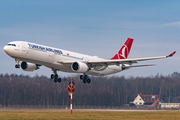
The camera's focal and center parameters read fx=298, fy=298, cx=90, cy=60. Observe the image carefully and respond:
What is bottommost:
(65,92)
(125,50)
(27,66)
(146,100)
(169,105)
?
(169,105)

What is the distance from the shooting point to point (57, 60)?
169 feet

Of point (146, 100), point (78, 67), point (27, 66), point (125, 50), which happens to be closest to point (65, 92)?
point (146, 100)

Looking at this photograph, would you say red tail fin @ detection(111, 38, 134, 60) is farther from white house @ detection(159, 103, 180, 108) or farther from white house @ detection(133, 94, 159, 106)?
white house @ detection(133, 94, 159, 106)

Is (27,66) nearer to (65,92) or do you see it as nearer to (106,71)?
(106,71)

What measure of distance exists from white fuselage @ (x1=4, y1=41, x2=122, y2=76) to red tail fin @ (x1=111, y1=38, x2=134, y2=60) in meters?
9.09

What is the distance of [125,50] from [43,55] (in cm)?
2426

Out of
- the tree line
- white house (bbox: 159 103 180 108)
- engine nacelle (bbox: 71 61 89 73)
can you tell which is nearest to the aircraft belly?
engine nacelle (bbox: 71 61 89 73)

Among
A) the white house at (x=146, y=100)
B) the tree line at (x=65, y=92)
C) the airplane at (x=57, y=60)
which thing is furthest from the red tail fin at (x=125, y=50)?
the white house at (x=146, y=100)

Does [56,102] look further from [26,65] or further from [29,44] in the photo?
[29,44]

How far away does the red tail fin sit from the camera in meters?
66.1

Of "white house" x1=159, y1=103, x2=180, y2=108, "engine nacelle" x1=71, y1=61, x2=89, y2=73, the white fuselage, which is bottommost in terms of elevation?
"white house" x1=159, y1=103, x2=180, y2=108

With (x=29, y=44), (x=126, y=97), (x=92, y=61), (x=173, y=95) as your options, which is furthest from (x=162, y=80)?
(x=29, y=44)

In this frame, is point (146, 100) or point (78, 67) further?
point (146, 100)

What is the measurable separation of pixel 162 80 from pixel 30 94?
63.1 meters
